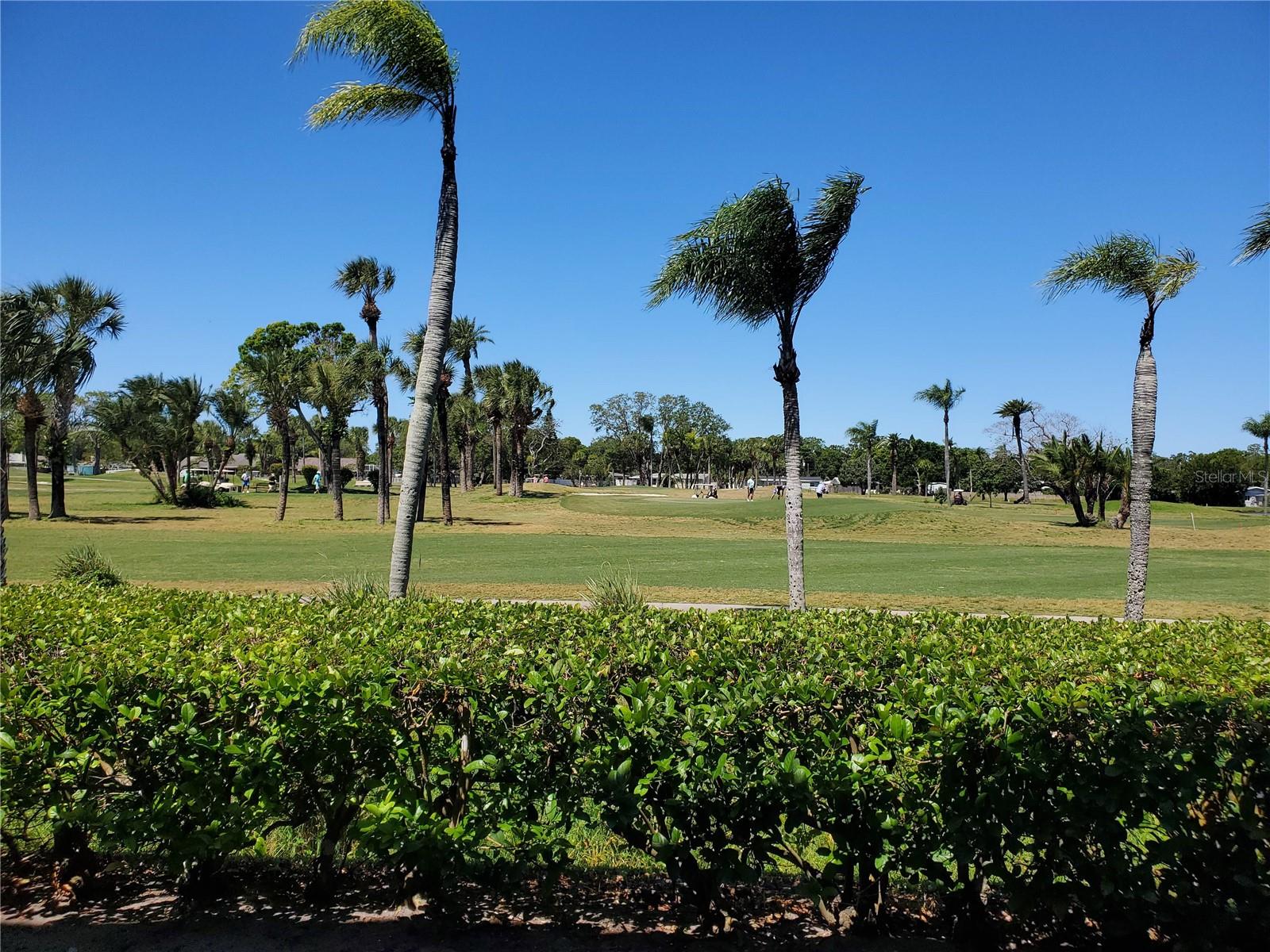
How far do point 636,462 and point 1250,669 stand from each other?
133 meters

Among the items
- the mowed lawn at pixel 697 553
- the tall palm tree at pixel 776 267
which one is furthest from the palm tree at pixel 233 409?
the tall palm tree at pixel 776 267

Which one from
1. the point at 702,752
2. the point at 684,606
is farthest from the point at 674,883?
the point at 684,606

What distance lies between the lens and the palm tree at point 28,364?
2650 centimetres

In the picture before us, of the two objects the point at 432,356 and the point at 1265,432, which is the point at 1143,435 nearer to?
the point at 432,356

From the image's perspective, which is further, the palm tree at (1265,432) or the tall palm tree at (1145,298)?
the palm tree at (1265,432)

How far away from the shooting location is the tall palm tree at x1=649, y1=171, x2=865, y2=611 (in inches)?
457

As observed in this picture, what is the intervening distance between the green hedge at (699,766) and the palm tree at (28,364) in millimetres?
24893

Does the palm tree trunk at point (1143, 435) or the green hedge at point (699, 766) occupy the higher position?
the palm tree trunk at point (1143, 435)

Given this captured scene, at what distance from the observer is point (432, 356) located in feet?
29.7

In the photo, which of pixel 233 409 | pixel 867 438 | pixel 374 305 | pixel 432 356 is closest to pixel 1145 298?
pixel 432 356

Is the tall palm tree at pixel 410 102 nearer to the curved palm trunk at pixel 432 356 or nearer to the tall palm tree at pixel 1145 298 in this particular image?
the curved palm trunk at pixel 432 356

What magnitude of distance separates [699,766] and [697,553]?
22931mm

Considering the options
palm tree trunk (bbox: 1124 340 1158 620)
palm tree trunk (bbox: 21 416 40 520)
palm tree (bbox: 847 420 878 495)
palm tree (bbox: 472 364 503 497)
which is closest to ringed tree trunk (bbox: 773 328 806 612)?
palm tree trunk (bbox: 1124 340 1158 620)

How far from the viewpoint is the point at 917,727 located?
3.18 m
